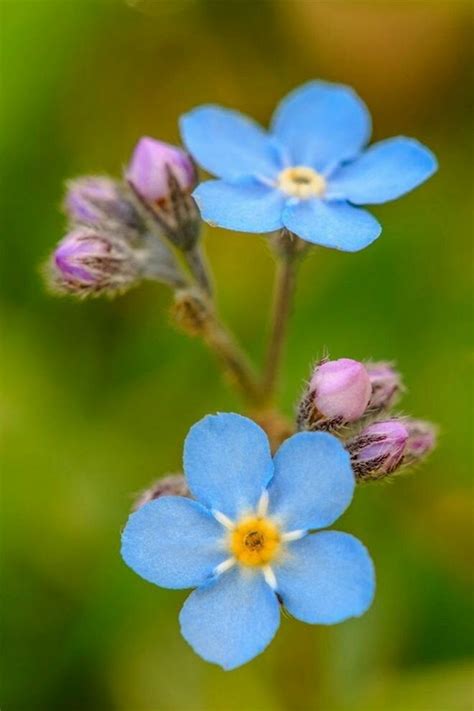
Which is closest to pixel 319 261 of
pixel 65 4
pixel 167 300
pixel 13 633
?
pixel 167 300

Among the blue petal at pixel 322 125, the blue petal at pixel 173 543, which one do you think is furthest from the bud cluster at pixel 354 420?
the blue petal at pixel 322 125

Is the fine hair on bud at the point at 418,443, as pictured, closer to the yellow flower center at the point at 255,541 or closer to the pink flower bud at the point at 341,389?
the pink flower bud at the point at 341,389

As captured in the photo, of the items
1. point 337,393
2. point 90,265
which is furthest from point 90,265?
point 337,393

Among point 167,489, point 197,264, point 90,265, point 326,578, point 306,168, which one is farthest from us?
point 306,168

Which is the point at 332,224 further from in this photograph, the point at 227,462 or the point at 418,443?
the point at 227,462

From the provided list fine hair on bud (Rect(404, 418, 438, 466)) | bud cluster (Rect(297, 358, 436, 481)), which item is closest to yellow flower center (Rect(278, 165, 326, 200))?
bud cluster (Rect(297, 358, 436, 481))

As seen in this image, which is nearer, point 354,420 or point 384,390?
point 354,420
